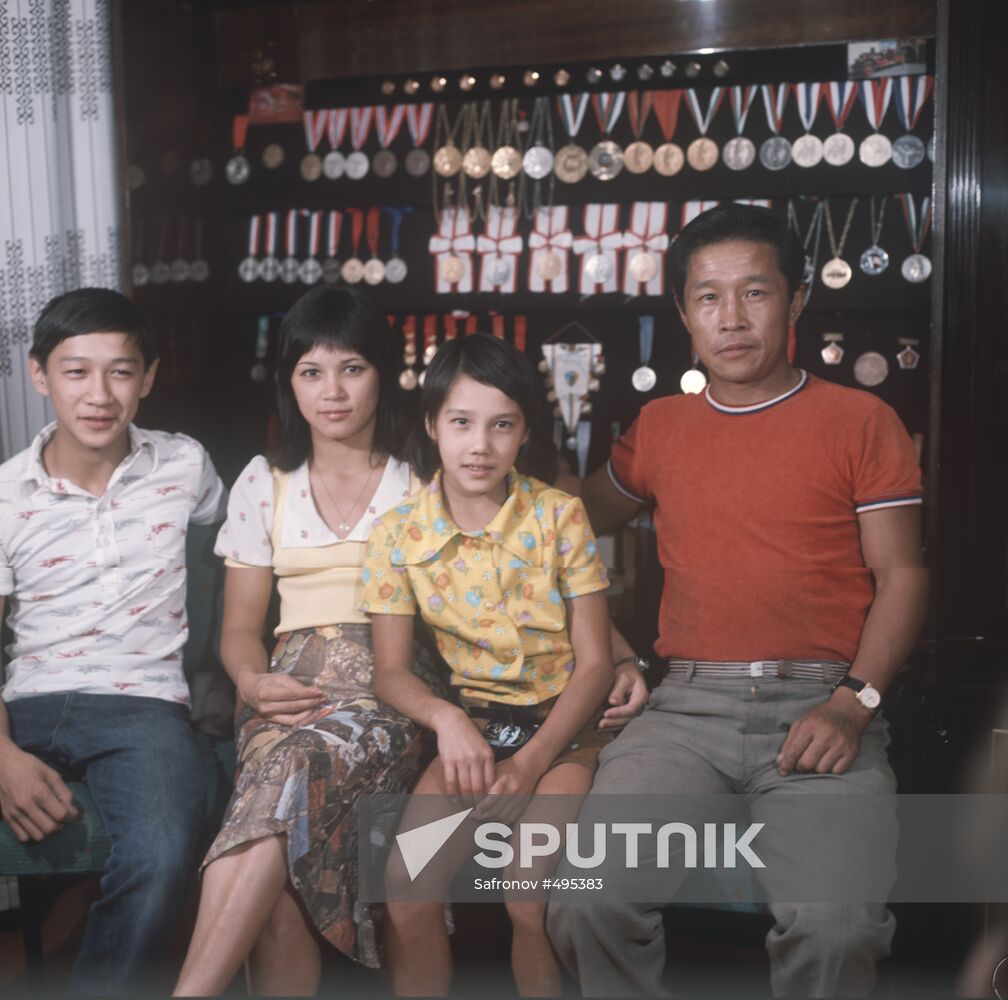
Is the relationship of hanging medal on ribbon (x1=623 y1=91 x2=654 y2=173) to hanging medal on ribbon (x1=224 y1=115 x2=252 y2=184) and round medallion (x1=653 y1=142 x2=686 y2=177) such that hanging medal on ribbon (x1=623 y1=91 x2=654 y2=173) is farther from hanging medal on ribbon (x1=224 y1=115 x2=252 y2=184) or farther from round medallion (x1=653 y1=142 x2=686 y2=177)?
hanging medal on ribbon (x1=224 y1=115 x2=252 y2=184)

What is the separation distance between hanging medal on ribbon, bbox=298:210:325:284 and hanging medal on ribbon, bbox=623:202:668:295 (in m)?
1.03

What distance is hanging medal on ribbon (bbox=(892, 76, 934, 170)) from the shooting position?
10.2ft

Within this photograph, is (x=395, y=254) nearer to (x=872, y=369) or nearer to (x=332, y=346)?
(x=332, y=346)

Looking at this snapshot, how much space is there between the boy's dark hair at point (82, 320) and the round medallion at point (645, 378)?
1.65 meters

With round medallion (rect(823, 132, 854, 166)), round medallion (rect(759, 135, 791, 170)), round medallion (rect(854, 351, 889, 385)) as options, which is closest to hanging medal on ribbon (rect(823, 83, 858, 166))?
round medallion (rect(823, 132, 854, 166))

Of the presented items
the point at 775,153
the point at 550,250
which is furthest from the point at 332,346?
the point at 775,153

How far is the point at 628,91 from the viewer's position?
3.34m

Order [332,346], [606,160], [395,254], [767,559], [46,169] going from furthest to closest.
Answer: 1. [395,254]
2. [606,160]
3. [46,169]
4. [332,346]
5. [767,559]

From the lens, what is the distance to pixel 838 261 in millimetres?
3227

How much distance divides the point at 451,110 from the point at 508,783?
2.36 meters

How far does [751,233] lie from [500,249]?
1.40 metres

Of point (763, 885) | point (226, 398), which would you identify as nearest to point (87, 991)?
point (763, 885)

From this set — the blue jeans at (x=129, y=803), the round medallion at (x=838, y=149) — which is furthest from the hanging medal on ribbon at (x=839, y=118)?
the blue jeans at (x=129, y=803)

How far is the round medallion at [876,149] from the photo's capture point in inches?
124
